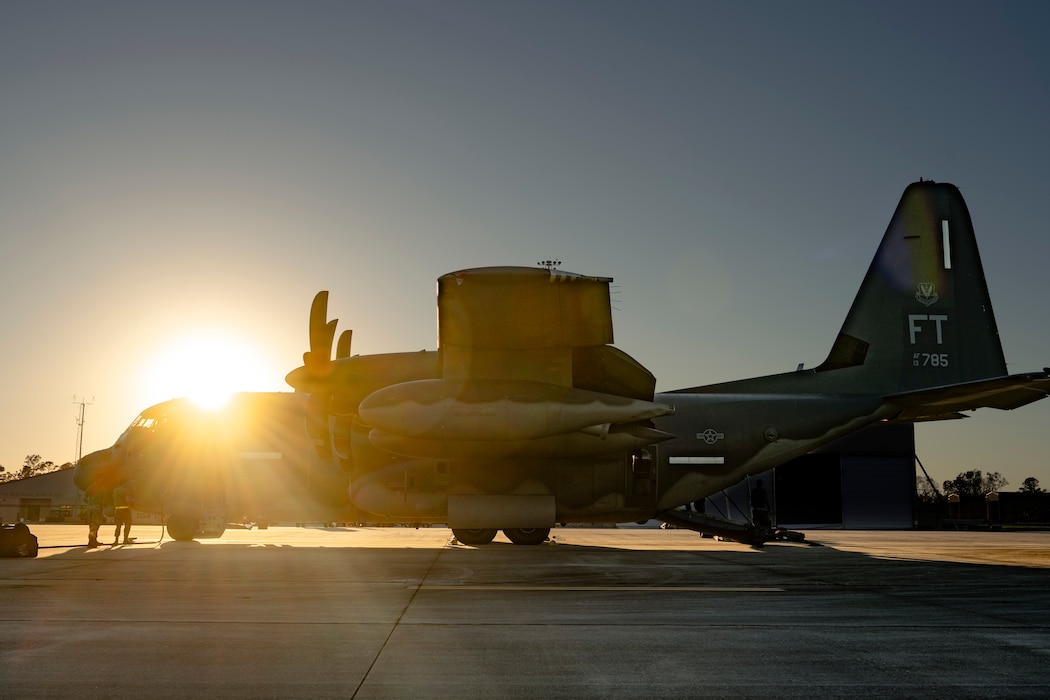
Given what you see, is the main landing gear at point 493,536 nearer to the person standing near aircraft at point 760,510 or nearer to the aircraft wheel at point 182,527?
the person standing near aircraft at point 760,510

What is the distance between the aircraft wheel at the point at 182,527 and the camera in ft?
77.0

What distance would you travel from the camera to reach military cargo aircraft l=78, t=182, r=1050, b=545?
17109 mm

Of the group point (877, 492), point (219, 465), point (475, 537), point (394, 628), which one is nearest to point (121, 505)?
point (219, 465)

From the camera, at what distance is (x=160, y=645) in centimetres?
725

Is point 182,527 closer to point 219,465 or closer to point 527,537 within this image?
point 219,465

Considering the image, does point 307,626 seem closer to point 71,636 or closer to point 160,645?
point 160,645

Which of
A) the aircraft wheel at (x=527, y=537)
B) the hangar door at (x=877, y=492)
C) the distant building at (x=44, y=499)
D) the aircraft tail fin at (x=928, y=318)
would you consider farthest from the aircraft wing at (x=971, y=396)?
the distant building at (x=44, y=499)

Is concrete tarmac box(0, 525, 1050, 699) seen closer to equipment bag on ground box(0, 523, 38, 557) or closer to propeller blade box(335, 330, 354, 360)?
equipment bag on ground box(0, 523, 38, 557)

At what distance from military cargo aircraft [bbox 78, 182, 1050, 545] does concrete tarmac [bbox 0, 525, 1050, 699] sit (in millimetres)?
3643

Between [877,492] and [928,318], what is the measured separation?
37.6 meters

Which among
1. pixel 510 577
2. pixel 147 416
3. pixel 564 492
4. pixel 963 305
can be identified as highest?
pixel 963 305

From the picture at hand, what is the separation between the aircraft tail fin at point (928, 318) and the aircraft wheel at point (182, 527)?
18345 millimetres

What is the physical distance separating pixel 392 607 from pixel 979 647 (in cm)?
625

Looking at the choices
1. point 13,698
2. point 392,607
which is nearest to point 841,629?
point 392,607
